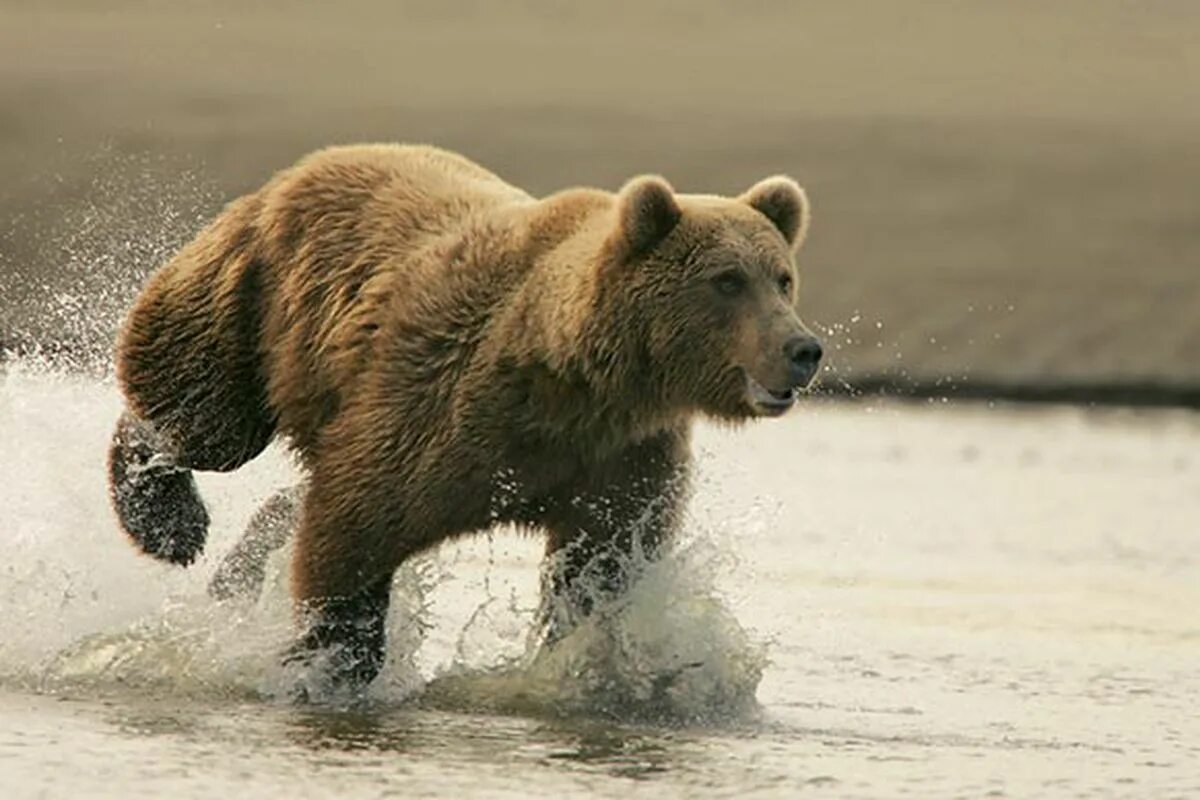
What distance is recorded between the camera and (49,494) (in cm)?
1073

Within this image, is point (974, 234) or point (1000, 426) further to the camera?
point (974, 234)

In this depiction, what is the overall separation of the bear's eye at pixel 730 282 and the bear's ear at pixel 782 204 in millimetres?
344

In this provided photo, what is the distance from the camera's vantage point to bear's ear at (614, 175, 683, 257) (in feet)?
28.2

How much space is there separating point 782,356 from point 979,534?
19.0 feet

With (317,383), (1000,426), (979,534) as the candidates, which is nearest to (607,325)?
(317,383)

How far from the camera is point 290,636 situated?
904 centimetres

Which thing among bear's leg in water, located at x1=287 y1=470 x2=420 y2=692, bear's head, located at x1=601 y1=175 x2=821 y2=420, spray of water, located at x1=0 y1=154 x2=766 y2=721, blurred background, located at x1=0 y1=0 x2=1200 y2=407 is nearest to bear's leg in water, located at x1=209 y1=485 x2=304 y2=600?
spray of water, located at x1=0 y1=154 x2=766 y2=721

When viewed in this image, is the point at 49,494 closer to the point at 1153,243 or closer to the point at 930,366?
the point at 930,366

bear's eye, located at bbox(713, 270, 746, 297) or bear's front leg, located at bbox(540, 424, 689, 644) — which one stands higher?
bear's eye, located at bbox(713, 270, 746, 297)

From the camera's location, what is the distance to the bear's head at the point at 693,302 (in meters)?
8.60

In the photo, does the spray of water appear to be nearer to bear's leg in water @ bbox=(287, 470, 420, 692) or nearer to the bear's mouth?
bear's leg in water @ bbox=(287, 470, 420, 692)

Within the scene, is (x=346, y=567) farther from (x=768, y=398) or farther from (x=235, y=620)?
(x=768, y=398)

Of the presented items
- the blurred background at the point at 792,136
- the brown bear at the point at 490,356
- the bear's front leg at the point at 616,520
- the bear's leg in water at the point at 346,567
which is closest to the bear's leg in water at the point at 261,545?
the brown bear at the point at 490,356

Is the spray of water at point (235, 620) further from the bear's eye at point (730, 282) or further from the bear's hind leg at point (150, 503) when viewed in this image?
the bear's eye at point (730, 282)
